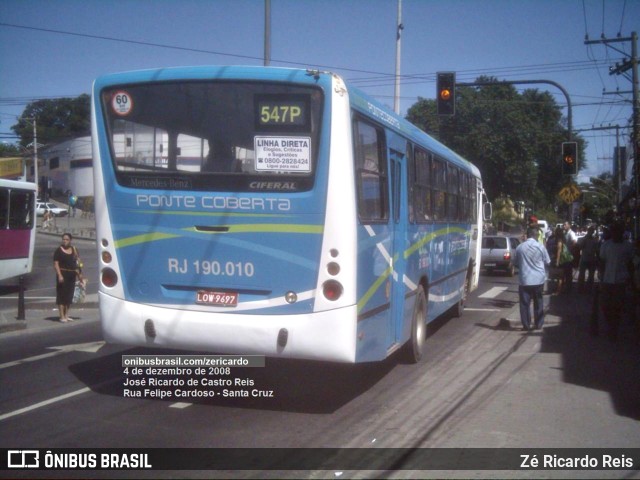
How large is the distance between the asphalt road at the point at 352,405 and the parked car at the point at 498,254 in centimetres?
1674

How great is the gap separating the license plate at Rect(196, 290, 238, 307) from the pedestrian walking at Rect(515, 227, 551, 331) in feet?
24.8

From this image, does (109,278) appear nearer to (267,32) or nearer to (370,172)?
(370,172)

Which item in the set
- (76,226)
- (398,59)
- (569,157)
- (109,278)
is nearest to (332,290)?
(109,278)

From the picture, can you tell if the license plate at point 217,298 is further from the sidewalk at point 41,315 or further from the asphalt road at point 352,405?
the sidewalk at point 41,315

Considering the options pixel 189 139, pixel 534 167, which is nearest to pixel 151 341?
pixel 189 139

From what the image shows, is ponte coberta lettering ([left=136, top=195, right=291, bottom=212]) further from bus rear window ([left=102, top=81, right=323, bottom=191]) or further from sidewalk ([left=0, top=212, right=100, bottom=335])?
sidewalk ([left=0, top=212, right=100, bottom=335])

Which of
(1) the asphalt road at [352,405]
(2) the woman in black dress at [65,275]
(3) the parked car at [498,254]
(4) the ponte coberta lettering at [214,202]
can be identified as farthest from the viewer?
(3) the parked car at [498,254]

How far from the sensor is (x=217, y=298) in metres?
7.30

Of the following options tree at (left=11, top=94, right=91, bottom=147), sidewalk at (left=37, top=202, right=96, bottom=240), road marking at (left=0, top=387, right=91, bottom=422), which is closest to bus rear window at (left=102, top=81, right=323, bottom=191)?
road marking at (left=0, top=387, right=91, bottom=422)

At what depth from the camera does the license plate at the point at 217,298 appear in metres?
7.25

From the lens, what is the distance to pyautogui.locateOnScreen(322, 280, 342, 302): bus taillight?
7031mm

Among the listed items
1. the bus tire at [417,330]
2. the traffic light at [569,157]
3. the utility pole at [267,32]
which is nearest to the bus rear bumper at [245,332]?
the bus tire at [417,330]

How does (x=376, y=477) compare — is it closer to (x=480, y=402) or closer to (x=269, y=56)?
(x=480, y=402)

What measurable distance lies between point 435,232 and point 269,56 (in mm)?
8679
